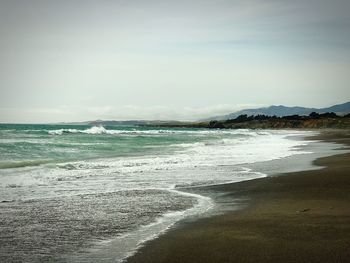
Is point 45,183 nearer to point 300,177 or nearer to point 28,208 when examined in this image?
point 28,208

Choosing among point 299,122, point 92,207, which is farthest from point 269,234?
point 299,122

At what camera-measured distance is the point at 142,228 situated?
748cm

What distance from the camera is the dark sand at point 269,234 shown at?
5.74 m

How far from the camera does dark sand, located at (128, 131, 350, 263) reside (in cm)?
574

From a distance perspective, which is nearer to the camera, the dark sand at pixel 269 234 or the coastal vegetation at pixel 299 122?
the dark sand at pixel 269 234

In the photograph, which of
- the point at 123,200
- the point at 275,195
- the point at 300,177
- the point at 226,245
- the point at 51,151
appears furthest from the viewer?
the point at 51,151

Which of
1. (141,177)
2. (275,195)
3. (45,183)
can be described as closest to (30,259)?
(275,195)

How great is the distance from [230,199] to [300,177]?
492 centimetres

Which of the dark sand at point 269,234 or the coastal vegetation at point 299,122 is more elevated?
the coastal vegetation at point 299,122

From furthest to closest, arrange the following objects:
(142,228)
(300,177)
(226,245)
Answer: (300,177) → (142,228) → (226,245)

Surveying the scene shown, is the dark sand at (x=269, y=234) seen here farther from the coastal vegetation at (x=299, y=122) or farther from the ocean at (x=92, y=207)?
the coastal vegetation at (x=299, y=122)

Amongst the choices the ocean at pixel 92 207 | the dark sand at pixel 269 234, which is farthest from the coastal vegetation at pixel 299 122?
the dark sand at pixel 269 234

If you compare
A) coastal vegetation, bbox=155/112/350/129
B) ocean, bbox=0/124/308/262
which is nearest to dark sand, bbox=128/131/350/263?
ocean, bbox=0/124/308/262

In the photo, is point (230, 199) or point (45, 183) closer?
point (230, 199)
